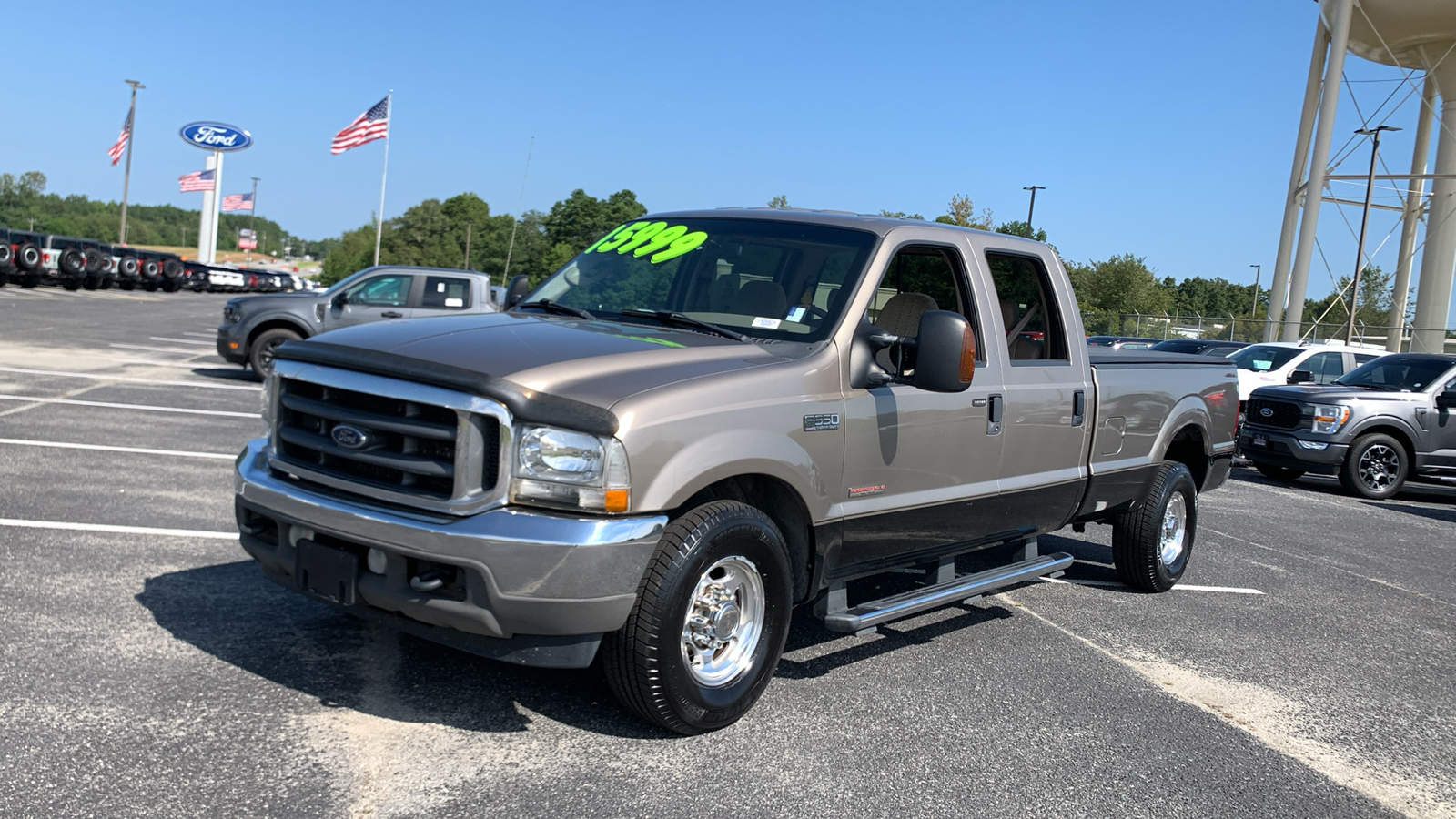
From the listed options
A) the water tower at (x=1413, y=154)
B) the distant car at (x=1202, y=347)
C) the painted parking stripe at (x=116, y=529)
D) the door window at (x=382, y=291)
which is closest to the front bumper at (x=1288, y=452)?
the distant car at (x=1202, y=347)

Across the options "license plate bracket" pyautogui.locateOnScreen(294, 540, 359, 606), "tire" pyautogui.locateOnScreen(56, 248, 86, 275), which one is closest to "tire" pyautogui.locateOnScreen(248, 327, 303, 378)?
"license plate bracket" pyautogui.locateOnScreen(294, 540, 359, 606)

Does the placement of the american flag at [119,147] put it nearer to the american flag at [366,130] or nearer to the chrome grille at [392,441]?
the american flag at [366,130]

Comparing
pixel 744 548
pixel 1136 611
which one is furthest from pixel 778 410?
pixel 1136 611

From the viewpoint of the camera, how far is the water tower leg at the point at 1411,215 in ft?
109

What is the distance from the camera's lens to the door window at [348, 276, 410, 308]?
15.7m

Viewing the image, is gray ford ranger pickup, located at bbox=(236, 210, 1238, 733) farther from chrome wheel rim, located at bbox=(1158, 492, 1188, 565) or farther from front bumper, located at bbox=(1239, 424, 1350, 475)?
front bumper, located at bbox=(1239, 424, 1350, 475)

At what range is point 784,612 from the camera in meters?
4.42

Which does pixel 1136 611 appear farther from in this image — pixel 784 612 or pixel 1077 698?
pixel 784 612

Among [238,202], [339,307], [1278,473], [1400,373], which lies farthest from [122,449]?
[238,202]

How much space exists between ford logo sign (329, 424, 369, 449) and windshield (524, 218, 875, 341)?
4.58ft

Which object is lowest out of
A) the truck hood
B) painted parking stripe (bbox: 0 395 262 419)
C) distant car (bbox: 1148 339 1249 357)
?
painted parking stripe (bbox: 0 395 262 419)

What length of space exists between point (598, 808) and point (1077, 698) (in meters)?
2.38

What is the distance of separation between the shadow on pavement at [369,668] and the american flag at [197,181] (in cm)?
7454

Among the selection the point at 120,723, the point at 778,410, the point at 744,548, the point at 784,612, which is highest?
the point at 778,410
